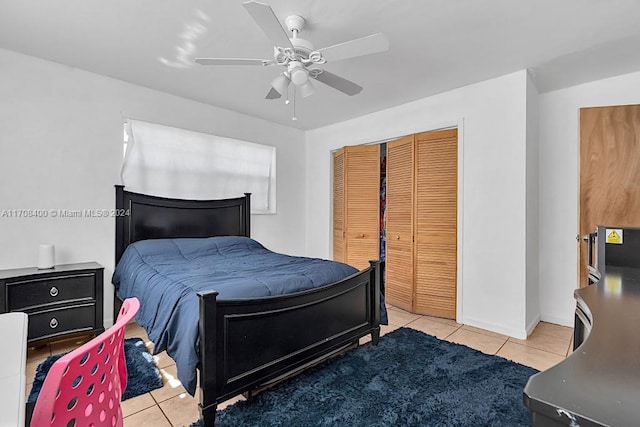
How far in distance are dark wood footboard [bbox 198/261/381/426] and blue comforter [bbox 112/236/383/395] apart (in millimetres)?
88

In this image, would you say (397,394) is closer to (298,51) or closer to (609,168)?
(298,51)

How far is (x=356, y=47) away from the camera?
1.90m

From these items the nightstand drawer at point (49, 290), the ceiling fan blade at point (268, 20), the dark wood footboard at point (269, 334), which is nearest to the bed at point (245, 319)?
the dark wood footboard at point (269, 334)

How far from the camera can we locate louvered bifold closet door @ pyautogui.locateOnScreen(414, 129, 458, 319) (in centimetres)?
347

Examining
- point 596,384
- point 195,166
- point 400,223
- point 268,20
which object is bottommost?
point 596,384

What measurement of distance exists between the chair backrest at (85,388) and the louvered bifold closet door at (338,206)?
3.78 m

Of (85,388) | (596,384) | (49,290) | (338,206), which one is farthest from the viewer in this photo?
(338,206)

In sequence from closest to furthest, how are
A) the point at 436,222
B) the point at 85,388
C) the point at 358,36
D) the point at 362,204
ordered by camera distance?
the point at 85,388, the point at 358,36, the point at 436,222, the point at 362,204

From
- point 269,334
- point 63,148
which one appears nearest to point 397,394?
point 269,334

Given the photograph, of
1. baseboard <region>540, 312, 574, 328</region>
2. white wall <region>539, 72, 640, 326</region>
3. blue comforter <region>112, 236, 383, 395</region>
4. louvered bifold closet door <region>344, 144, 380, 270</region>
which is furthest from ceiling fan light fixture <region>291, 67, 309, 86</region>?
baseboard <region>540, 312, 574, 328</region>

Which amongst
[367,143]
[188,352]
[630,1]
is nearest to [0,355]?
[188,352]

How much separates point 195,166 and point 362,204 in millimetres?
2140

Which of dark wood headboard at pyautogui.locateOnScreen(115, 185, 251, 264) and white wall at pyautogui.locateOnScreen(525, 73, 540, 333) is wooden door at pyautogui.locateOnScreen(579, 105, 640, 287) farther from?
dark wood headboard at pyautogui.locateOnScreen(115, 185, 251, 264)

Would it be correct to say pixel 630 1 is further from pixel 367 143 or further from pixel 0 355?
pixel 0 355
